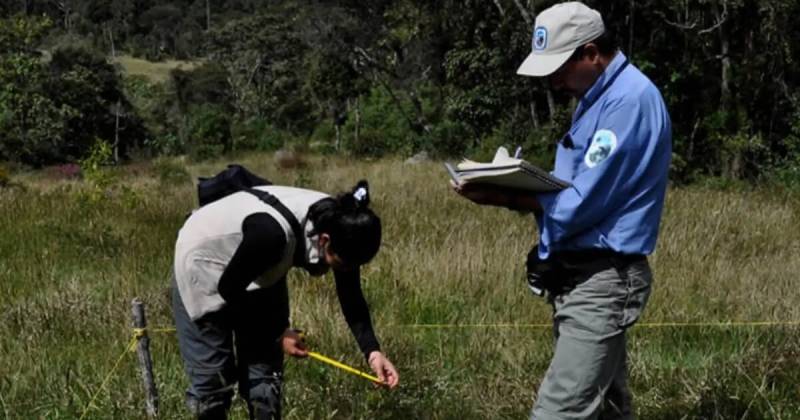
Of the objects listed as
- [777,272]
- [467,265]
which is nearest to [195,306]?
[467,265]

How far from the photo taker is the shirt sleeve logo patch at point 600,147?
265cm

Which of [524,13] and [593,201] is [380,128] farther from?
[593,201]

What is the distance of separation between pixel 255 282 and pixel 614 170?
1.32 m

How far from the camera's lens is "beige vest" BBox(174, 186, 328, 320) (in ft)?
9.95

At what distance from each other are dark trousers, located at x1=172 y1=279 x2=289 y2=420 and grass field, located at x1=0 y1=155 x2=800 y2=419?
0.87 feet

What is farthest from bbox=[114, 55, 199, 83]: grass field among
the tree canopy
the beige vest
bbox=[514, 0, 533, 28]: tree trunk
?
the beige vest

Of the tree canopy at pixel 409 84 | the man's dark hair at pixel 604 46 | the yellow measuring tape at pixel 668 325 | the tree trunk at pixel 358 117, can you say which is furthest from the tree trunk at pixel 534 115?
the man's dark hair at pixel 604 46

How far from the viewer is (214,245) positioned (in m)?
3.08

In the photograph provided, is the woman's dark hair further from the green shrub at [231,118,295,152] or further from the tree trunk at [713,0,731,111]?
the green shrub at [231,118,295,152]

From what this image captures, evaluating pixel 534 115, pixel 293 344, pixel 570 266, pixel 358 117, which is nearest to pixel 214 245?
pixel 293 344

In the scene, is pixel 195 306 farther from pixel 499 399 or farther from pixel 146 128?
pixel 146 128

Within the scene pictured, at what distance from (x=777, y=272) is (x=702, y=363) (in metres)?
1.98

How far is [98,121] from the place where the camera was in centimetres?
4741

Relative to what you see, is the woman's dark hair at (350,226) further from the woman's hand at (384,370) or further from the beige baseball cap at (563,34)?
the beige baseball cap at (563,34)
